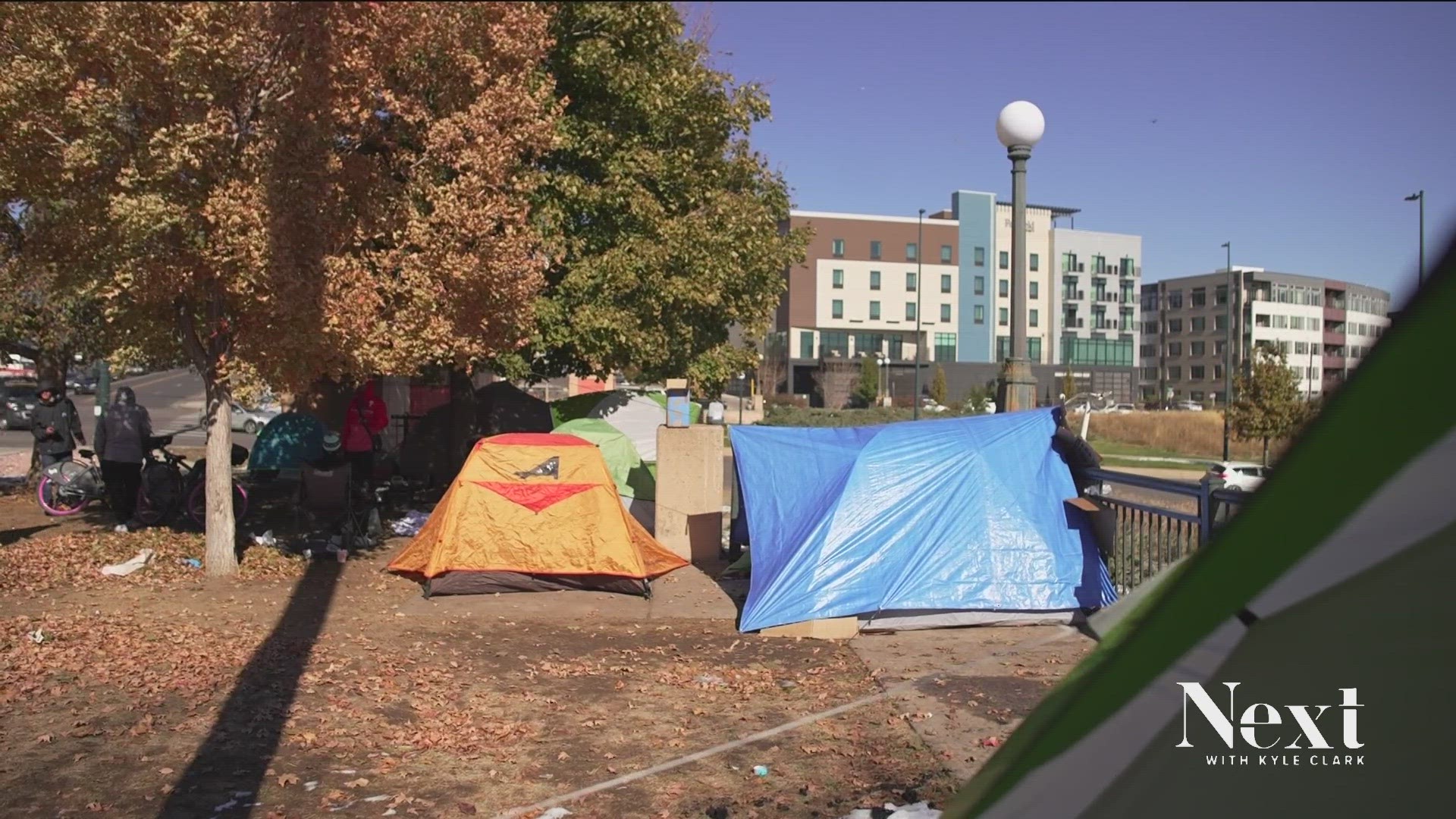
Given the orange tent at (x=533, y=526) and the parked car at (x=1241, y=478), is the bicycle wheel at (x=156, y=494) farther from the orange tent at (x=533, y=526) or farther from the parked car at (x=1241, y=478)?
the parked car at (x=1241, y=478)

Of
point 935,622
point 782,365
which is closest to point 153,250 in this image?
point 935,622

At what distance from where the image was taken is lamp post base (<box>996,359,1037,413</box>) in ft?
30.7

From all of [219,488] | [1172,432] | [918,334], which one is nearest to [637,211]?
[219,488]

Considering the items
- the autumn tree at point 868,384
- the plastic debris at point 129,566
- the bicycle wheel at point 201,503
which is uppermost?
the autumn tree at point 868,384

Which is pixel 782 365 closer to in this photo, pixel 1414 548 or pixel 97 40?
pixel 97 40

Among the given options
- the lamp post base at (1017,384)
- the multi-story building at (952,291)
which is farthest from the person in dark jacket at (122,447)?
the multi-story building at (952,291)

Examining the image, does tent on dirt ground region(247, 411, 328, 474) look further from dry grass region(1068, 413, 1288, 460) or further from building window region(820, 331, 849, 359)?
building window region(820, 331, 849, 359)

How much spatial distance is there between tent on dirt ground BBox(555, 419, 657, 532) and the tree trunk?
3.83 meters

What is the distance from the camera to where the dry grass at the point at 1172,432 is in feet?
125

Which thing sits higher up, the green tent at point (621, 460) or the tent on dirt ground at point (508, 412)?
the tent on dirt ground at point (508, 412)

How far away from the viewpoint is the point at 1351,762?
1.91 m

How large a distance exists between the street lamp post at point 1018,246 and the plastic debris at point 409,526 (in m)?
6.97

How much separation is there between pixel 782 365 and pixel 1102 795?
7198 cm

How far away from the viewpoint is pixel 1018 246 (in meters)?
8.88
